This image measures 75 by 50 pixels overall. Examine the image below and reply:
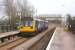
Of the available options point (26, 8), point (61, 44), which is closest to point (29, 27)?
point (61, 44)

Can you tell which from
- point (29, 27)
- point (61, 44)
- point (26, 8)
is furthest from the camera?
point (26, 8)

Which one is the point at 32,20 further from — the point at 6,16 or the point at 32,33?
the point at 6,16

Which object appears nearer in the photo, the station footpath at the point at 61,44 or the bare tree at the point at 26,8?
the station footpath at the point at 61,44

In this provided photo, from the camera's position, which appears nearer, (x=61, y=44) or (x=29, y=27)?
(x=61, y=44)

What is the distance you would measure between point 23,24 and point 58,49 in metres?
13.5

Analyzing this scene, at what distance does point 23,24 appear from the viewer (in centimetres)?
2612

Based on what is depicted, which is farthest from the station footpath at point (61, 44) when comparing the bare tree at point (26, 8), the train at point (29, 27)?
the bare tree at point (26, 8)

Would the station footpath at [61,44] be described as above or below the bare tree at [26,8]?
below

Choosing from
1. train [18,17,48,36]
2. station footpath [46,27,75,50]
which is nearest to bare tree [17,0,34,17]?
train [18,17,48,36]

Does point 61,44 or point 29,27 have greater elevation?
point 29,27

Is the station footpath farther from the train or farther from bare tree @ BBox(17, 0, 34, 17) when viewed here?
bare tree @ BBox(17, 0, 34, 17)

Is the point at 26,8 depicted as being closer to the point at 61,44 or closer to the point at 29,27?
the point at 29,27

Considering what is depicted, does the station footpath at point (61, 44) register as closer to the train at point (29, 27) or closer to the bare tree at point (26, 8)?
the train at point (29, 27)

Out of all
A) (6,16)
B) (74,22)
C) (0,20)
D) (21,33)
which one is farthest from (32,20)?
(6,16)
